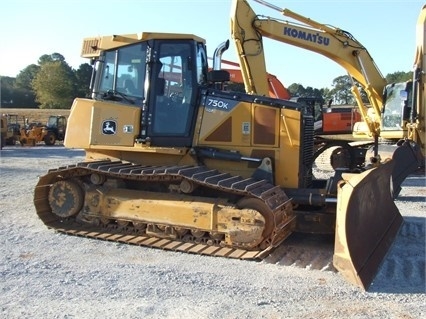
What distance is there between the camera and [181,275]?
5164 mm

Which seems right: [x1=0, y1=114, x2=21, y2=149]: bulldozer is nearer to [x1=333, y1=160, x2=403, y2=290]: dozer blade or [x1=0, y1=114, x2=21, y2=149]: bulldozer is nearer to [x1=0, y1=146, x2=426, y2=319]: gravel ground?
[x1=0, y1=146, x2=426, y2=319]: gravel ground

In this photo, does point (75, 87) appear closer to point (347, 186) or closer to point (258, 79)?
point (258, 79)

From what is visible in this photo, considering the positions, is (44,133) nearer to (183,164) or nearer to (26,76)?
(183,164)

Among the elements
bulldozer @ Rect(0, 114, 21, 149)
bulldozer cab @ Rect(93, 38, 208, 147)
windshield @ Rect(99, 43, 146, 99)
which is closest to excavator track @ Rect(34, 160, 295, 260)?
bulldozer cab @ Rect(93, 38, 208, 147)

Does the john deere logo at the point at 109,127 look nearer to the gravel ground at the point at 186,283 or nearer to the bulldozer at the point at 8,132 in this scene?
the gravel ground at the point at 186,283

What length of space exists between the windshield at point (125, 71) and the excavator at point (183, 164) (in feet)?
0.05

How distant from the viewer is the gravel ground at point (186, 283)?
4.22 metres

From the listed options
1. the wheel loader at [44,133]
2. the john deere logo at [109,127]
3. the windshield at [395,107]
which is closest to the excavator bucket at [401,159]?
the john deere logo at [109,127]

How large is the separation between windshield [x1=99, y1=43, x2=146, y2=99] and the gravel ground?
2.18 metres

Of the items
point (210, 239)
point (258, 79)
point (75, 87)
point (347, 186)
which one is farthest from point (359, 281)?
point (75, 87)

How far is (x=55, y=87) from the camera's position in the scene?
190ft

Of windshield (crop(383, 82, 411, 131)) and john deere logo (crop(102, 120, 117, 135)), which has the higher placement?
windshield (crop(383, 82, 411, 131))

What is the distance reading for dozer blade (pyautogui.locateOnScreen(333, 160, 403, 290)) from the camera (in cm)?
495

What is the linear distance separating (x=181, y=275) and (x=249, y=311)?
116 centimetres
